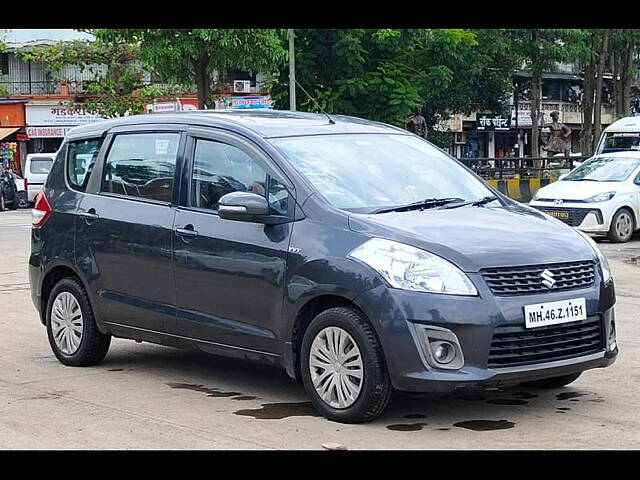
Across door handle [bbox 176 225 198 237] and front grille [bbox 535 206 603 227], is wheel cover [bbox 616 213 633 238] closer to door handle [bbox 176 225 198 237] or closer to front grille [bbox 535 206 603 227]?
front grille [bbox 535 206 603 227]

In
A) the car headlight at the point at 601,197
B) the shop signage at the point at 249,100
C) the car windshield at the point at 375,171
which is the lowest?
the car headlight at the point at 601,197

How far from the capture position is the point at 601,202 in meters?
19.2

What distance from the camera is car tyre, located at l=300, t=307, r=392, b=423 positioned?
21.1ft

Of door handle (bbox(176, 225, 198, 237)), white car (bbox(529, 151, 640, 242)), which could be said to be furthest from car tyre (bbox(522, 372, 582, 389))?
white car (bbox(529, 151, 640, 242))

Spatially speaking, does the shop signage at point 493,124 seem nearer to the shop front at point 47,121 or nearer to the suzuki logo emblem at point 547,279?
the shop front at point 47,121

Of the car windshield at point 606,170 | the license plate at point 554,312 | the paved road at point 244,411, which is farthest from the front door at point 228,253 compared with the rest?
the car windshield at point 606,170

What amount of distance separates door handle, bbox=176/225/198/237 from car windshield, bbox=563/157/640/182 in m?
13.9

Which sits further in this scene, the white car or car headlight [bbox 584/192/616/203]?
car headlight [bbox 584/192/616/203]

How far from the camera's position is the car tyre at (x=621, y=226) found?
19.3 metres

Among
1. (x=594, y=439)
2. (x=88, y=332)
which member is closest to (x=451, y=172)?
(x=594, y=439)

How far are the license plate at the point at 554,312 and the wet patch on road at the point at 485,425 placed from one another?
604 millimetres

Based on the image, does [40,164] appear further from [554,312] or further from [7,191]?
[554,312]

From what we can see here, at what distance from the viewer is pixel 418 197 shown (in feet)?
24.0

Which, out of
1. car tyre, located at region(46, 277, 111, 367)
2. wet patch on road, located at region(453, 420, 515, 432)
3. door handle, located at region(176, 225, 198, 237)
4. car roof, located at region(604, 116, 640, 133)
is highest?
car roof, located at region(604, 116, 640, 133)
